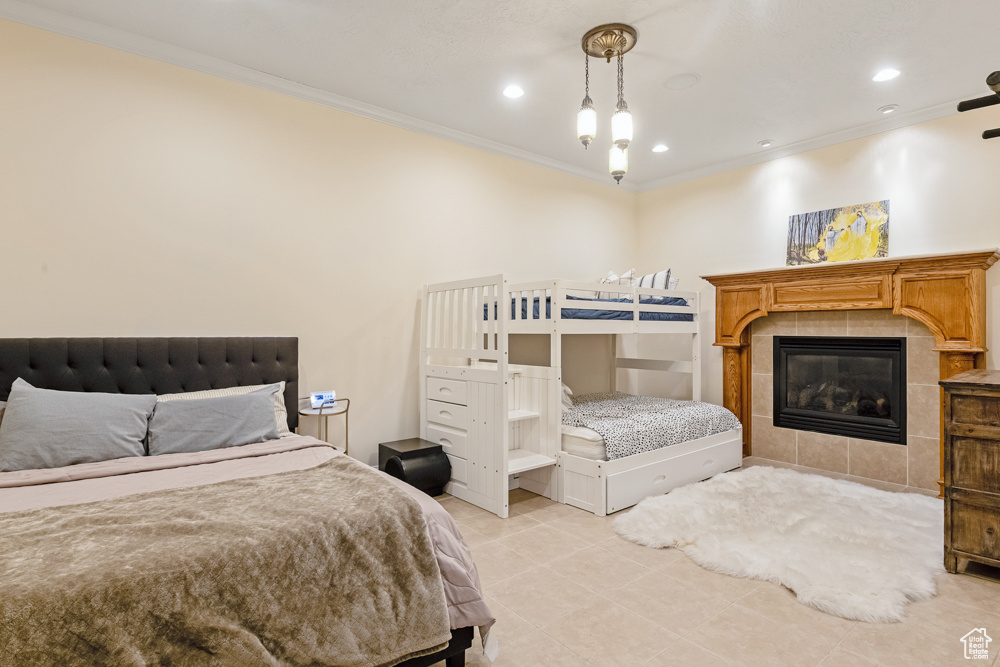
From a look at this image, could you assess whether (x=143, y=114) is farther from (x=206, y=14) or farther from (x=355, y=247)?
(x=355, y=247)

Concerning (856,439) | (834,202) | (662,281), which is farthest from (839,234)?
(856,439)

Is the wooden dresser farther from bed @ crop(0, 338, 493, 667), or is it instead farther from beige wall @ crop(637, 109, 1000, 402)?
bed @ crop(0, 338, 493, 667)

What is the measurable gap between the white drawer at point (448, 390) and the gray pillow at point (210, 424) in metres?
1.15

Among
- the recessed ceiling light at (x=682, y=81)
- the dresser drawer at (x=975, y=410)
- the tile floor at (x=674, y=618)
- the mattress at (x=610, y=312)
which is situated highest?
the recessed ceiling light at (x=682, y=81)

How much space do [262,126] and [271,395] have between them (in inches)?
65.6

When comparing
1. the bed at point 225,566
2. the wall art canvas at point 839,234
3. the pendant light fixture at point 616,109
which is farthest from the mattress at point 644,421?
the bed at point 225,566

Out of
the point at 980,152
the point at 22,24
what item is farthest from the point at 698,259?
the point at 22,24

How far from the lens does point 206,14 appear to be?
8.14 feet

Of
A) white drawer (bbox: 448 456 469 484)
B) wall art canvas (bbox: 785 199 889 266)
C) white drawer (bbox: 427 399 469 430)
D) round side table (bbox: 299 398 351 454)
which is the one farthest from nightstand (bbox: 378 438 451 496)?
wall art canvas (bbox: 785 199 889 266)

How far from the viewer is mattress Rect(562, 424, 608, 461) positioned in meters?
3.14

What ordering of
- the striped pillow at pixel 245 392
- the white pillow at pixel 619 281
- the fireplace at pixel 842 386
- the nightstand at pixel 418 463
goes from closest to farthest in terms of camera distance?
the striped pillow at pixel 245 392
the nightstand at pixel 418 463
the fireplace at pixel 842 386
the white pillow at pixel 619 281

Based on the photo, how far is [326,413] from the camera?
3082 millimetres

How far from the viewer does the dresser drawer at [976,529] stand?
216 cm

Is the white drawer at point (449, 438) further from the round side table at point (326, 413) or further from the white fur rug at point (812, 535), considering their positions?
the white fur rug at point (812, 535)
